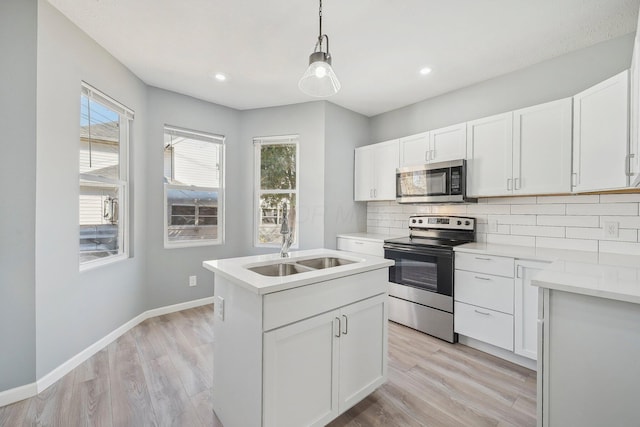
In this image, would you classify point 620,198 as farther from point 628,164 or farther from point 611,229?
point 628,164

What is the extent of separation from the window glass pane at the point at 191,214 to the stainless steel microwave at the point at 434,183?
8.24 ft

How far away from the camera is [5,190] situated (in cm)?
176

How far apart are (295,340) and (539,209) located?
8.63 ft

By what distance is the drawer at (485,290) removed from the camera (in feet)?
7.62

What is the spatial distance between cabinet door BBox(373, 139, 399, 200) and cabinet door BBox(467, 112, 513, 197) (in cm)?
90

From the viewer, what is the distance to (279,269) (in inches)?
74.4

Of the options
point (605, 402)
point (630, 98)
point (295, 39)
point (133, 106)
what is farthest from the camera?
point (133, 106)

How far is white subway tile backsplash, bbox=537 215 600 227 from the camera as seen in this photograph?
90.5 inches

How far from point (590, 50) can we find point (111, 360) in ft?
16.1

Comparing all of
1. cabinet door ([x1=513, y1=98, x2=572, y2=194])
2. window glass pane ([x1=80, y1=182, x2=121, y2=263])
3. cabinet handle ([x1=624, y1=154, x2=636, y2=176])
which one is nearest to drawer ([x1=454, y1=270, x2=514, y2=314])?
cabinet door ([x1=513, y1=98, x2=572, y2=194])

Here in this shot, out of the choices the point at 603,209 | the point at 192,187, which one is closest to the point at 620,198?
the point at 603,209

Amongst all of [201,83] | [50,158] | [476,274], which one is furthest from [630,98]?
[50,158]

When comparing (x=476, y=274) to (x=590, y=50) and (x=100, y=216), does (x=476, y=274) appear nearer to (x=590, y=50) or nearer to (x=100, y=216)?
(x=590, y=50)

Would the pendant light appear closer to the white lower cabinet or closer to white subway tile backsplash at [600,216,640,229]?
the white lower cabinet
